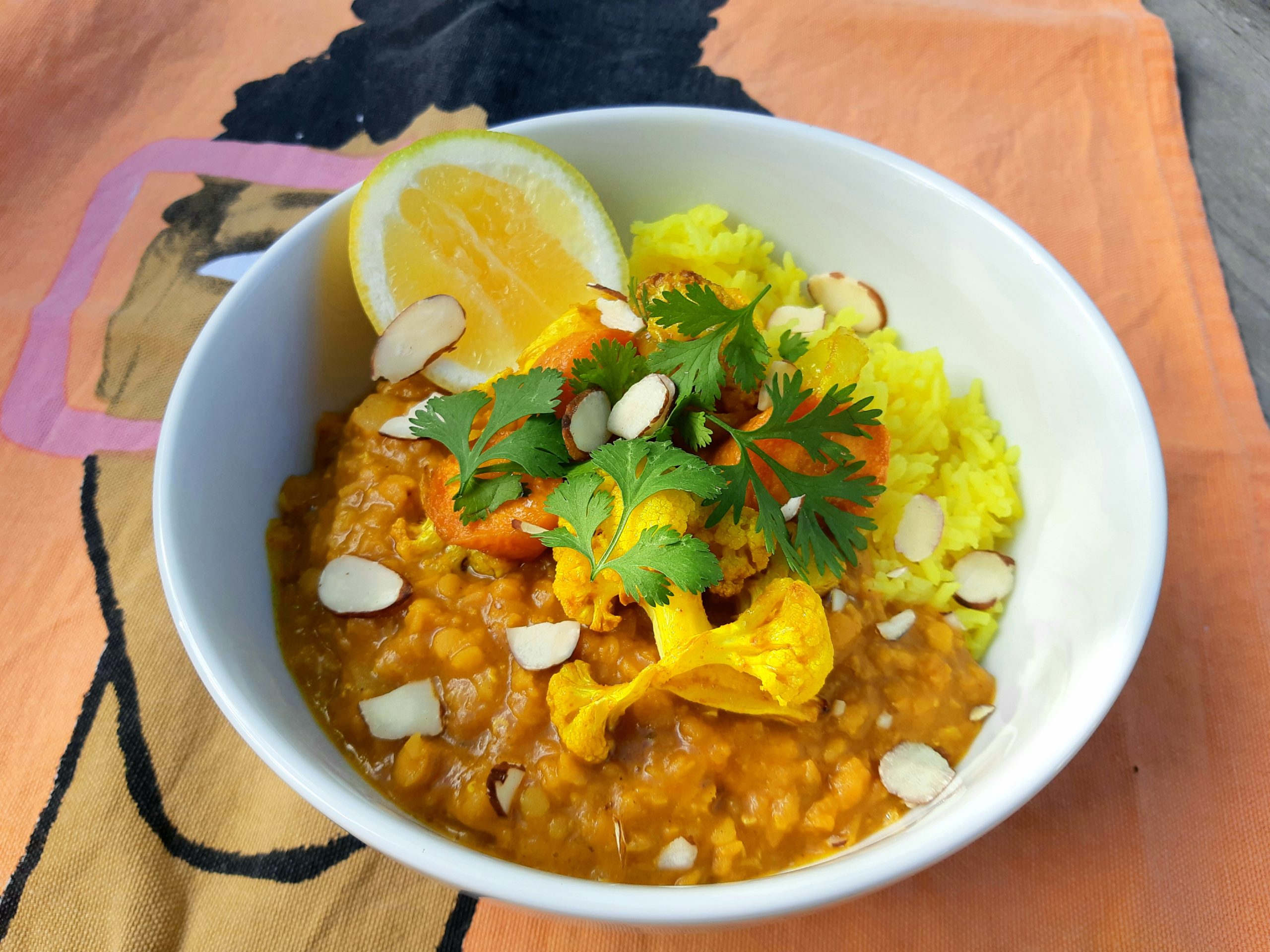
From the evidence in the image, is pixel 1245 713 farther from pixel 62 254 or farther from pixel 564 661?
pixel 62 254

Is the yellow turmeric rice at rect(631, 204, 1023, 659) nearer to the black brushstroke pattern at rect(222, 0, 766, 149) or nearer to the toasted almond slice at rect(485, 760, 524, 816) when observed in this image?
the toasted almond slice at rect(485, 760, 524, 816)

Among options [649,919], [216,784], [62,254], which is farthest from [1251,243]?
[62,254]

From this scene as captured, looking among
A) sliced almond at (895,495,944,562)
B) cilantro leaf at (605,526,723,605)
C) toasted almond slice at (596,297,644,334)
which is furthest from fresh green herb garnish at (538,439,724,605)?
sliced almond at (895,495,944,562)

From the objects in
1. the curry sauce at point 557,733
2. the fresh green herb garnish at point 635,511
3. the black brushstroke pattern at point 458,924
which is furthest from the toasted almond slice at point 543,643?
the black brushstroke pattern at point 458,924

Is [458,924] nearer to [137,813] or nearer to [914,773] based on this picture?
[137,813]

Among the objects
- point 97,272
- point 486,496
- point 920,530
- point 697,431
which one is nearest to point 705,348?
point 697,431

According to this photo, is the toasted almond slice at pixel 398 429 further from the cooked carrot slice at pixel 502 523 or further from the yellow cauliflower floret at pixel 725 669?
the yellow cauliflower floret at pixel 725 669
